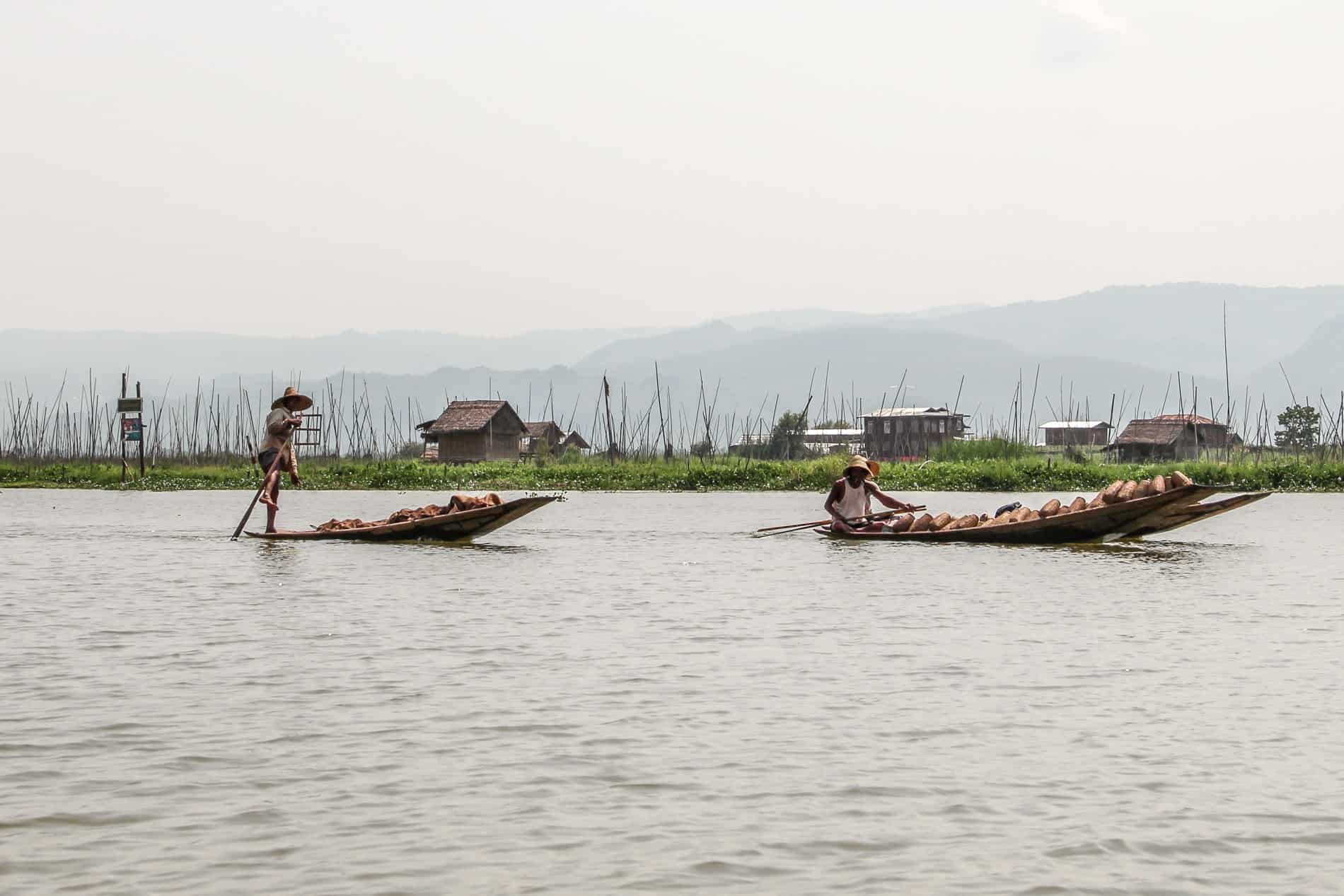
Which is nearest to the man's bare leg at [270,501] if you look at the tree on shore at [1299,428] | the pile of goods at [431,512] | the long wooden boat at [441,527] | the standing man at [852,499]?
the long wooden boat at [441,527]

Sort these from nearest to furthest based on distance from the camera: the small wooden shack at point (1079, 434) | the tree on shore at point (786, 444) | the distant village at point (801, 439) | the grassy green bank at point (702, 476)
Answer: the grassy green bank at point (702, 476) → the tree on shore at point (786, 444) → the distant village at point (801, 439) → the small wooden shack at point (1079, 434)

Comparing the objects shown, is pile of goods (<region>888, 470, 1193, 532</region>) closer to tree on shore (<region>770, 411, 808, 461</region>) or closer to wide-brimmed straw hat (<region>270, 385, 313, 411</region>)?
wide-brimmed straw hat (<region>270, 385, 313, 411</region>)

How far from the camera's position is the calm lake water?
4801 millimetres

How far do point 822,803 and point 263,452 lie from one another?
44.4 ft

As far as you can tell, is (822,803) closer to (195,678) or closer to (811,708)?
(811,708)

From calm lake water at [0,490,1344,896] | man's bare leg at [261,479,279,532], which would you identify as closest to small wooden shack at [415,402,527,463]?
man's bare leg at [261,479,279,532]

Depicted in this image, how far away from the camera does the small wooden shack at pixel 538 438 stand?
61719 millimetres

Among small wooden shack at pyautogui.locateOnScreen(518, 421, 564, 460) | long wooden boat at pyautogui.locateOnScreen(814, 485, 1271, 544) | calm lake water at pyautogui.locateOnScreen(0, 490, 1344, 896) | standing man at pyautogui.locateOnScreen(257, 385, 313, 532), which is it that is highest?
small wooden shack at pyautogui.locateOnScreen(518, 421, 564, 460)

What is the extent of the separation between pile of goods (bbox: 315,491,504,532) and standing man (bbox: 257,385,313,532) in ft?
2.58

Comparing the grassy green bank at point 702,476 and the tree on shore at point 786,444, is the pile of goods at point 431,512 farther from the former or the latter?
the tree on shore at point 786,444

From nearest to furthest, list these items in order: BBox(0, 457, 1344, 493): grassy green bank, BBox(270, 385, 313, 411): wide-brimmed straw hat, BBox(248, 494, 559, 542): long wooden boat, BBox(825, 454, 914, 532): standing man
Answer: BBox(248, 494, 559, 542): long wooden boat → BBox(270, 385, 313, 411): wide-brimmed straw hat → BBox(825, 454, 914, 532): standing man → BBox(0, 457, 1344, 493): grassy green bank

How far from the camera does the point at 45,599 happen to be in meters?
12.2

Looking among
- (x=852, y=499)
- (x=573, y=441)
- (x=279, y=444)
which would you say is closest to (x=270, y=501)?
(x=279, y=444)

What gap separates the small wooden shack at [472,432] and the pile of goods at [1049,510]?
4000cm
